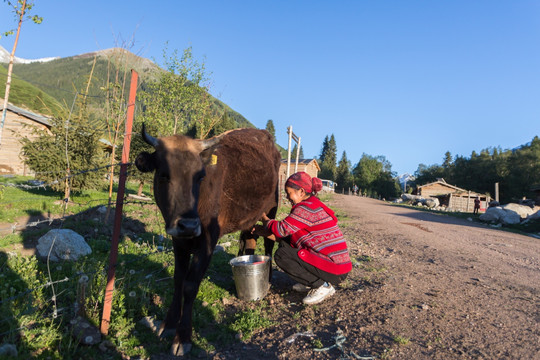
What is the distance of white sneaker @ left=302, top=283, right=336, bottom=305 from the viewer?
4453 millimetres

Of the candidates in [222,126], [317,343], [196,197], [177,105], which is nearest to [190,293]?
[196,197]

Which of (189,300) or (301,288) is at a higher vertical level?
(189,300)

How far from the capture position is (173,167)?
3328mm

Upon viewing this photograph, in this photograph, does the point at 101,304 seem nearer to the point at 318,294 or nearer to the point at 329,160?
the point at 318,294

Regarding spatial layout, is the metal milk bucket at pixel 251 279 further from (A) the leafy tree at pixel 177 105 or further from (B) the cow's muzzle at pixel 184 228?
(A) the leafy tree at pixel 177 105

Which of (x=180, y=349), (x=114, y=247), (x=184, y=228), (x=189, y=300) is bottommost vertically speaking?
(x=180, y=349)

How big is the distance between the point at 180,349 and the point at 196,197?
1.55m

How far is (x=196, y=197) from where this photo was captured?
3.39m

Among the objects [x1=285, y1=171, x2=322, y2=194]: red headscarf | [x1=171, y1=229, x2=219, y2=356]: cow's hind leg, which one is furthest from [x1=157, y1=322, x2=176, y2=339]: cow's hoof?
[x1=285, y1=171, x2=322, y2=194]: red headscarf

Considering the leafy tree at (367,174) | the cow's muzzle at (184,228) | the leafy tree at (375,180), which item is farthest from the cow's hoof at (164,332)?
the leafy tree at (367,174)

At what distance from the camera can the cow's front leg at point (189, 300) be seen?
3.31m

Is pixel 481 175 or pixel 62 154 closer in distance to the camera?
pixel 62 154

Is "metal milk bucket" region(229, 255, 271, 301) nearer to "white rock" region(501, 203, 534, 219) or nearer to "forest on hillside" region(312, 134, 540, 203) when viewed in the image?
"white rock" region(501, 203, 534, 219)

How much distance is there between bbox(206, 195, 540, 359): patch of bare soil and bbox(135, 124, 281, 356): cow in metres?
0.64
